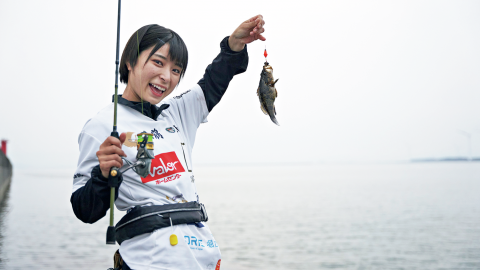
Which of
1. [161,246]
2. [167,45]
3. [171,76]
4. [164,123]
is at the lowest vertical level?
[161,246]

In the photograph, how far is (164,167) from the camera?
7.58 ft

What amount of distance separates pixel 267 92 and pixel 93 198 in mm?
1536

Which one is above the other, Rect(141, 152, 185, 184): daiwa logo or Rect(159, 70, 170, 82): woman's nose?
Rect(159, 70, 170, 82): woman's nose

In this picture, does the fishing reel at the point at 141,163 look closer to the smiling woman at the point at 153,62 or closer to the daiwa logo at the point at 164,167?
the daiwa logo at the point at 164,167

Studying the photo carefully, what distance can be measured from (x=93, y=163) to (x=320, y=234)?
20156 mm

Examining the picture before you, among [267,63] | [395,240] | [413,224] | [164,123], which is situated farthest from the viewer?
[413,224]

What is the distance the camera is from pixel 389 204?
35.8m

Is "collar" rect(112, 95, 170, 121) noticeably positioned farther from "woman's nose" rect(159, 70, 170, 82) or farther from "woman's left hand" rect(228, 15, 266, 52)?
"woman's left hand" rect(228, 15, 266, 52)

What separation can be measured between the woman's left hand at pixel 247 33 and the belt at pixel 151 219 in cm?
124

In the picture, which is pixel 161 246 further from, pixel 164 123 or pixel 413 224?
pixel 413 224

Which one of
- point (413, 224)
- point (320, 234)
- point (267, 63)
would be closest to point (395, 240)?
point (320, 234)

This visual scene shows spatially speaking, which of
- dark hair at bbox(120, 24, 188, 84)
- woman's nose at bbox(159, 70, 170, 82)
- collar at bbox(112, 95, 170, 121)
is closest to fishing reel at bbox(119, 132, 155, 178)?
collar at bbox(112, 95, 170, 121)

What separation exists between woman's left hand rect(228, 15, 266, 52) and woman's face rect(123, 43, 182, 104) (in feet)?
1.84

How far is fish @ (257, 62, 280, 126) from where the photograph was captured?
123 inches
